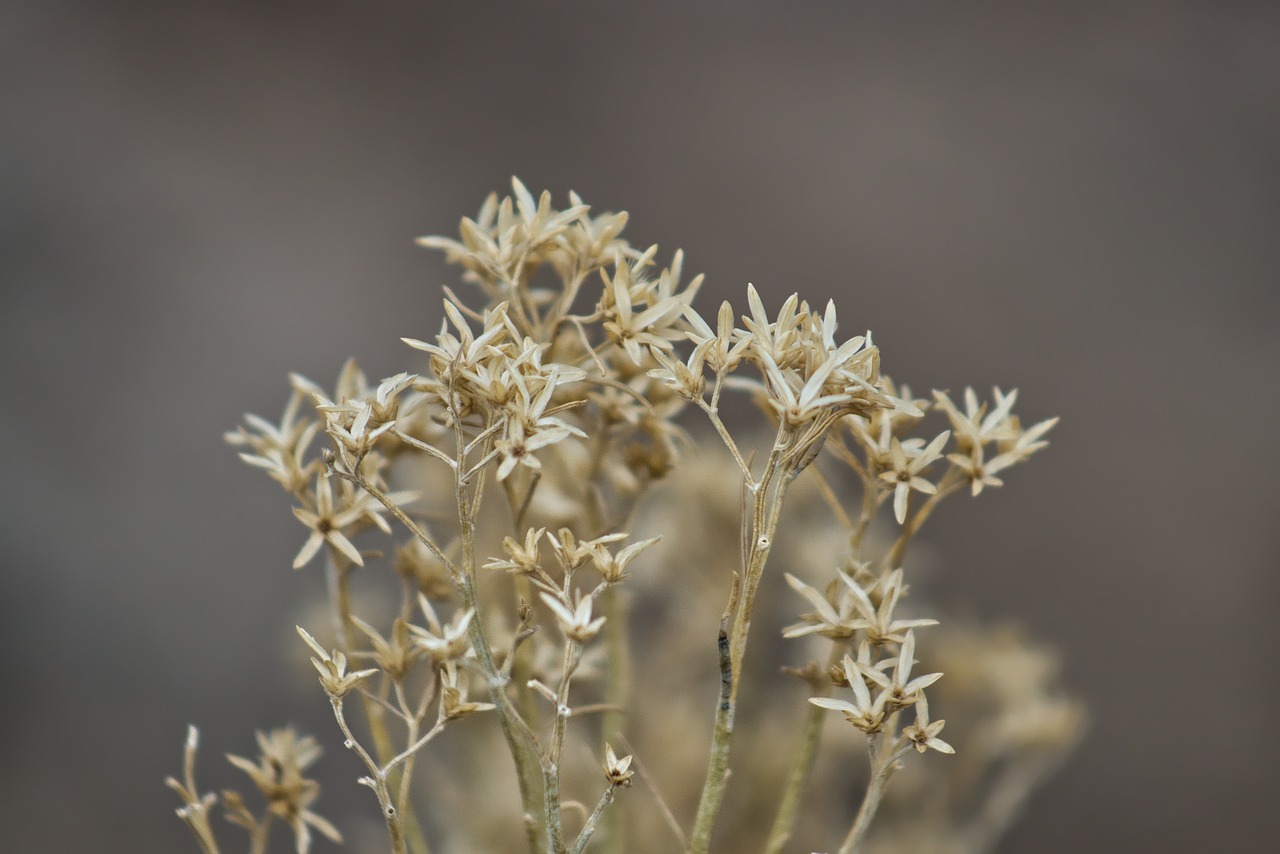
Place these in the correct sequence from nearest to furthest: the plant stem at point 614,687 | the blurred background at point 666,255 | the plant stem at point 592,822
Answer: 1. the plant stem at point 592,822
2. the plant stem at point 614,687
3. the blurred background at point 666,255

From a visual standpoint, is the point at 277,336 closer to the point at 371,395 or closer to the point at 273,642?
the point at 273,642

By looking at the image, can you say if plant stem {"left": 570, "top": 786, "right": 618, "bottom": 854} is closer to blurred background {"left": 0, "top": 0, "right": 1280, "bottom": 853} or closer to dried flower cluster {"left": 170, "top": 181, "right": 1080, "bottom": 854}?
dried flower cluster {"left": 170, "top": 181, "right": 1080, "bottom": 854}

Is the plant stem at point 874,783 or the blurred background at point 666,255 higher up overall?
the blurred background at point 666,255

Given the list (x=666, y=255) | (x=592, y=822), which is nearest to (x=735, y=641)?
(x=592, y=822)

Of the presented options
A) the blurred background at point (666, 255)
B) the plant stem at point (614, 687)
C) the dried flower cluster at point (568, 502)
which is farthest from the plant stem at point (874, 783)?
the blurred background at point (666, 255)

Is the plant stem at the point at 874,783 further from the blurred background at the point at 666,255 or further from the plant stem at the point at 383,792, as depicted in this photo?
the blurred background at the point at 666,255

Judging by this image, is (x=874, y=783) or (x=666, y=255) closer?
(x=874, y=783)

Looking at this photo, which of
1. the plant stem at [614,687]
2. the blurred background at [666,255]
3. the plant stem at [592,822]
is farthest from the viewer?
the blurred background at [666,255]

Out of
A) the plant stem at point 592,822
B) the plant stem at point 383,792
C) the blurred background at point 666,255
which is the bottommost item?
the plant stem at point 383,792

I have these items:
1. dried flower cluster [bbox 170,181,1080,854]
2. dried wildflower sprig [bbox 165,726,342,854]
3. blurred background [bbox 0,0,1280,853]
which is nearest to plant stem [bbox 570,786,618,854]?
dried flower cluster [bbox 170,181,1080,854]

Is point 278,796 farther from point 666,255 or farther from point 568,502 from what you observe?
point 666,255
